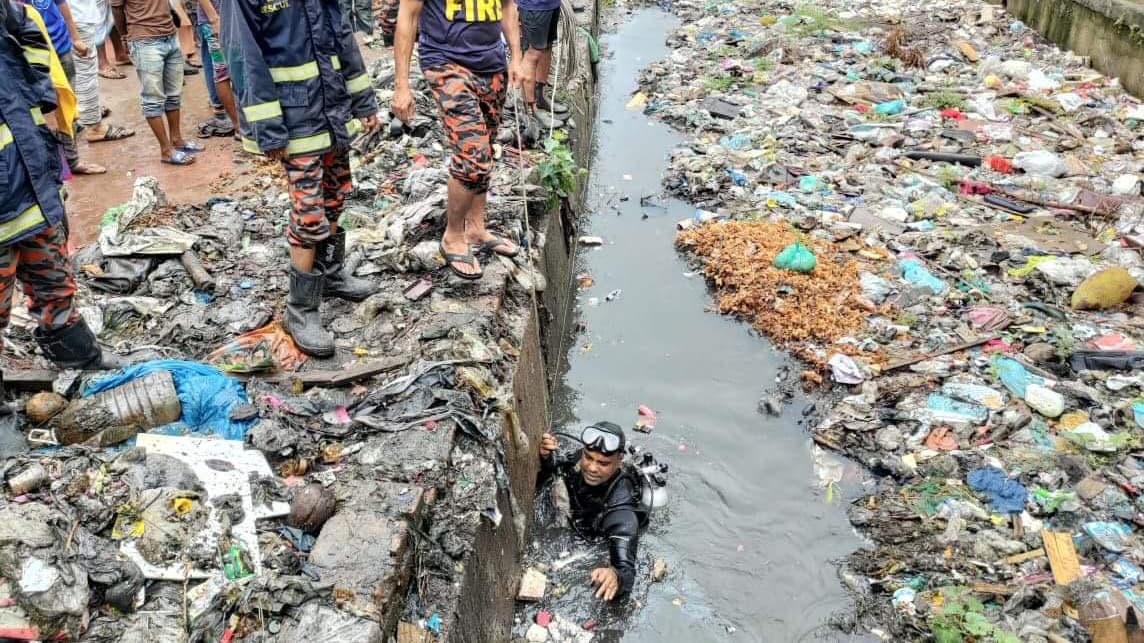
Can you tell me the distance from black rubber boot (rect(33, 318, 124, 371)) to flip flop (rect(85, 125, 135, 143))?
3995mm

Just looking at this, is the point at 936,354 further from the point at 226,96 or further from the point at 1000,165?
the point at 226,96

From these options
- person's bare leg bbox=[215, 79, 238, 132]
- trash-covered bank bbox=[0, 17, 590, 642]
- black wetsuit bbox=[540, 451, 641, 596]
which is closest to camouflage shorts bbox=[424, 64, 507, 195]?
trash-covered bank bbox=[0, 17, 590, 642]

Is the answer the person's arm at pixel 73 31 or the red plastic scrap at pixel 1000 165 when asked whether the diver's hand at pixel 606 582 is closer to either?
the person's arm at pixel 73 31

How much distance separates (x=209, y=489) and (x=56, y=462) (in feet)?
1.85

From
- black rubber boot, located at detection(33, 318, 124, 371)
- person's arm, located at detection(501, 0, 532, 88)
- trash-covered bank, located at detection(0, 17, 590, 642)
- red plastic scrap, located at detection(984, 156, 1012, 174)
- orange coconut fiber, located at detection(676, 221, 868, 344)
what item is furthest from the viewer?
red plastic scrap, located at detection(984, 156, 1012, 174)

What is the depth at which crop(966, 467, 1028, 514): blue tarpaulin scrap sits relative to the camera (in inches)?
159

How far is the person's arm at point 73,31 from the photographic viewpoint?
515 centimetres

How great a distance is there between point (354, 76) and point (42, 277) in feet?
5.10

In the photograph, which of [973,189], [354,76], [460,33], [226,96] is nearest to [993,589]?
[460,33]

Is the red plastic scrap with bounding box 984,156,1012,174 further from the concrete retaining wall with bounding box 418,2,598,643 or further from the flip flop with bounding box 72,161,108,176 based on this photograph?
the flip flop with bounding box 72,161,108,176

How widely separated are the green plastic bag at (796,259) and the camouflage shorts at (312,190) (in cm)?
359

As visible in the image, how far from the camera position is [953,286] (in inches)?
229

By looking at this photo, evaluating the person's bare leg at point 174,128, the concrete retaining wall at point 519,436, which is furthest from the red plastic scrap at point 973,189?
the person's bare leg at point 174,128

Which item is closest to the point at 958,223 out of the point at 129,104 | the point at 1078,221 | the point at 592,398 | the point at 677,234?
the point at 1078,221
